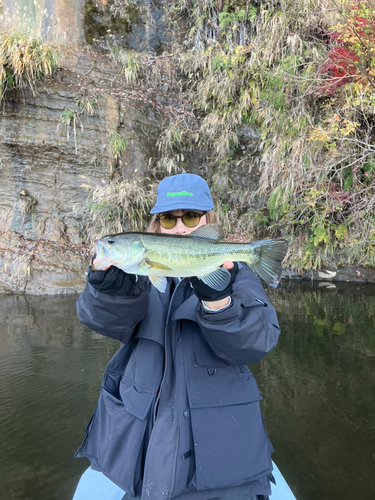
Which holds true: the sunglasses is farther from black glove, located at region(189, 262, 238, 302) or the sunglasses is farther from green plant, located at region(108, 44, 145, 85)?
green plant, located at region(108, 44, 145, 85)

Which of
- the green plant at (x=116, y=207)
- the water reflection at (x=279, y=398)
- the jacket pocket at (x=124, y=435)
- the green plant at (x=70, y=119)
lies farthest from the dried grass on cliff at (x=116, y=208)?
the jacket pocket at (x=124, y=435)

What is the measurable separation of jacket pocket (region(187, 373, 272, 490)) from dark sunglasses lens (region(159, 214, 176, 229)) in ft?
3.27

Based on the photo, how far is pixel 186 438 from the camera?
70.7 inches

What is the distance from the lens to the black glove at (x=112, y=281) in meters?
1.80

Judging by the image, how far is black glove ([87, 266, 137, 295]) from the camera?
1803 mm

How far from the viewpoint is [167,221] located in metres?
2.31

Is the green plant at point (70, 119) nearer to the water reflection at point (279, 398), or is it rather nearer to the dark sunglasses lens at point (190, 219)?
the water reflection at point (279, 398)

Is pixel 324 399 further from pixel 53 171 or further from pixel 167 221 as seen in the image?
pixel 53 171

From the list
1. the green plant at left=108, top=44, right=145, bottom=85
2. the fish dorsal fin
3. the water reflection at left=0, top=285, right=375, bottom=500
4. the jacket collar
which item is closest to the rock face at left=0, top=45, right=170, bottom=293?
the green plant at left=108, top=44, right=145, bottom=85

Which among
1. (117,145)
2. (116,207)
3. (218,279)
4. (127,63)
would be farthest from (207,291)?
(127,63)

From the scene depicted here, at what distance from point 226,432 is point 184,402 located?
271 mm

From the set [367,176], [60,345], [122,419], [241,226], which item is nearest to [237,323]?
[122,419]

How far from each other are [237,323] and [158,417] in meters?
0.67

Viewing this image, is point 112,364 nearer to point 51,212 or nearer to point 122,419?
point 122,419
